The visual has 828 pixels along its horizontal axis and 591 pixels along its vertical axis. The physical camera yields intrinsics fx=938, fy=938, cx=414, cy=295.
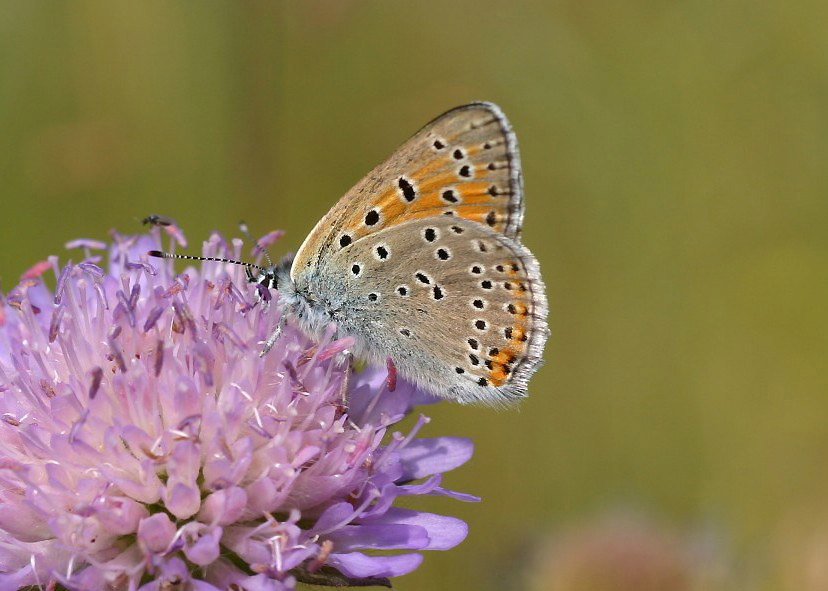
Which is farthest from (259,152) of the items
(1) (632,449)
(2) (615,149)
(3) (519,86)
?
(1) (632,449)

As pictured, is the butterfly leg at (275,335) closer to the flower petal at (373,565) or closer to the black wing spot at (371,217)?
the black wing spot at (371,217)

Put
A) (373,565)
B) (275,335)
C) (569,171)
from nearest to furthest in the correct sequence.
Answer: (373,565) < (275,335) < (569,171)

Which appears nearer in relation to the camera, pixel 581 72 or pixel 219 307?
pixel 219 307

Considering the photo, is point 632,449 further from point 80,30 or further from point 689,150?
point 80,30

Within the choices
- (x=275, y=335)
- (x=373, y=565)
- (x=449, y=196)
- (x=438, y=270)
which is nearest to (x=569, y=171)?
(x=449, y=196)

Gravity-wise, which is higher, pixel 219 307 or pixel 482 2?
pixel 482 2

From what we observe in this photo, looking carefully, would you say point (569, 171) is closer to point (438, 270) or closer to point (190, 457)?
point (438, 270)
